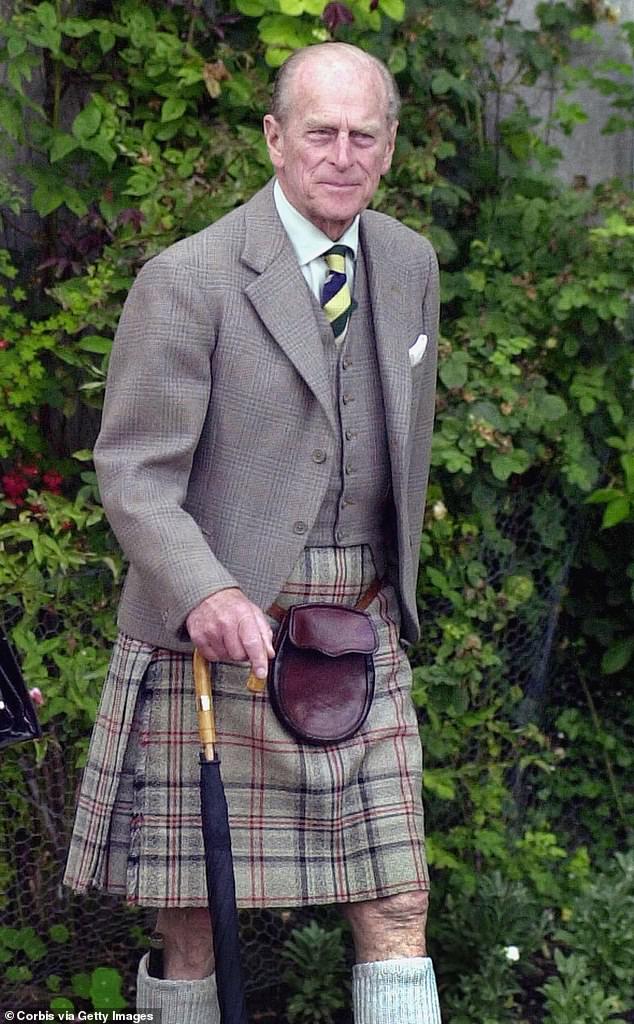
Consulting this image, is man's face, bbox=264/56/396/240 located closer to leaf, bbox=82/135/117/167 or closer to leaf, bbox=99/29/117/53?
leaf, bbox=82/135/117/167

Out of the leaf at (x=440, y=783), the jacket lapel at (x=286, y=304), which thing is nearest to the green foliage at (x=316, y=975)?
the leaf at (x=440, y=783)

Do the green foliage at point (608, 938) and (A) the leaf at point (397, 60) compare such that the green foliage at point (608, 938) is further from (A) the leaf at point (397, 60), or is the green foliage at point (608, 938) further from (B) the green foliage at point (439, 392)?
(A) the leaf at point (397, 60)

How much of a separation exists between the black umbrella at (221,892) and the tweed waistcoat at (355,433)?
→ 1.69ft

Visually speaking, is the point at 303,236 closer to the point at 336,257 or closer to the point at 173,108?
the point at 336,257

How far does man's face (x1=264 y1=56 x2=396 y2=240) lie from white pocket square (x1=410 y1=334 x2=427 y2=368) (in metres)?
0.31

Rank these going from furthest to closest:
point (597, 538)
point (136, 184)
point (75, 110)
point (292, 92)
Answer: point (597, 538)
point (75, 110)
point (136, 184)
point (292, 92)

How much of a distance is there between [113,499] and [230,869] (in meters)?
0.64

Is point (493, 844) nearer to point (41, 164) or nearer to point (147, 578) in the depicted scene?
point (147, 578)

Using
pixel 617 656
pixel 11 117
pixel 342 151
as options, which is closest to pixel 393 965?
pixel 342 151

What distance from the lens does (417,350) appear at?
291 cm

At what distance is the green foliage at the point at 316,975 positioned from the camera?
12.9 feet

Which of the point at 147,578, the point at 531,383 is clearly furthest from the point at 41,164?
the point at 147,578

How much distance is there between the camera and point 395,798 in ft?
9.34

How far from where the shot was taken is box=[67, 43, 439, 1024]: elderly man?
2615mm
